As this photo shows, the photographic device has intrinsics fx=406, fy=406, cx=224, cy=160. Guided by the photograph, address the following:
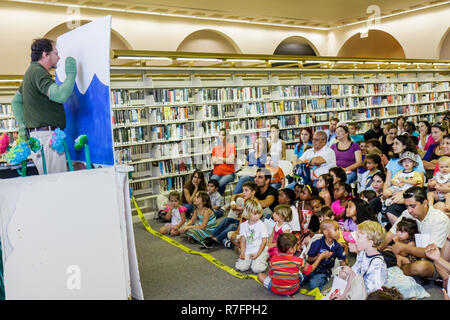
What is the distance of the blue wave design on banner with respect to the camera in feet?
8.76

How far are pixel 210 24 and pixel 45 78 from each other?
400 inches

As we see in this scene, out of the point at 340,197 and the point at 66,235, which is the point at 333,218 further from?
the point at 66,235

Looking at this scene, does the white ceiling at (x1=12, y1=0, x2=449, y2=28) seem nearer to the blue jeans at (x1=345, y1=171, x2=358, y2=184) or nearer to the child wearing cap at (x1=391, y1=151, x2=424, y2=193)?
the blue jeans at (x1=345, y1=171, x2=358, y2=184)

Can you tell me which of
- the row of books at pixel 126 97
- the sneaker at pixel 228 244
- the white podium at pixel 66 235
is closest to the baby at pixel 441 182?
the sneaker at pixel 228 244

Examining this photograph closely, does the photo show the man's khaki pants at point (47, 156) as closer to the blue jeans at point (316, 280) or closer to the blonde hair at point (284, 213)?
the blonde hair at point (284, 213)

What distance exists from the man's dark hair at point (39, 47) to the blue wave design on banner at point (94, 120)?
0.32 m

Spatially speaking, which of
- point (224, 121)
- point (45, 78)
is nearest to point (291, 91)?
point (224, 121)

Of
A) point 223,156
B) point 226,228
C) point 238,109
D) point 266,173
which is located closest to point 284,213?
point 226,228

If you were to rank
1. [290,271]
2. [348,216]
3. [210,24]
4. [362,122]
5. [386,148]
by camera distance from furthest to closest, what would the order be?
[210,24]
[362,122]
[386,148]
[348,216]
[290,271]

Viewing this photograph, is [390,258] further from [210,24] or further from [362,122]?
[210,24]

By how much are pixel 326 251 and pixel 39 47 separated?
9.20 ft

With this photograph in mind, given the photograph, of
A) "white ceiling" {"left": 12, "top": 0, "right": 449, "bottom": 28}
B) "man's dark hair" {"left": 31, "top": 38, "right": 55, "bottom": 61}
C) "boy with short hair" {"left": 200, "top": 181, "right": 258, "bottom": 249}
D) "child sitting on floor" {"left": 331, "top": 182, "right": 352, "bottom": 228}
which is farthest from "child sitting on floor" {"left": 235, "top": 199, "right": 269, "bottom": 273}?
"white ceiling" {"left": 12, "top": 0, "right": 449, "bottom": 28}

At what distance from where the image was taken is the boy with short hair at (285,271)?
3312 millimetres

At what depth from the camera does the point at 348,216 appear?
13.8 ft
